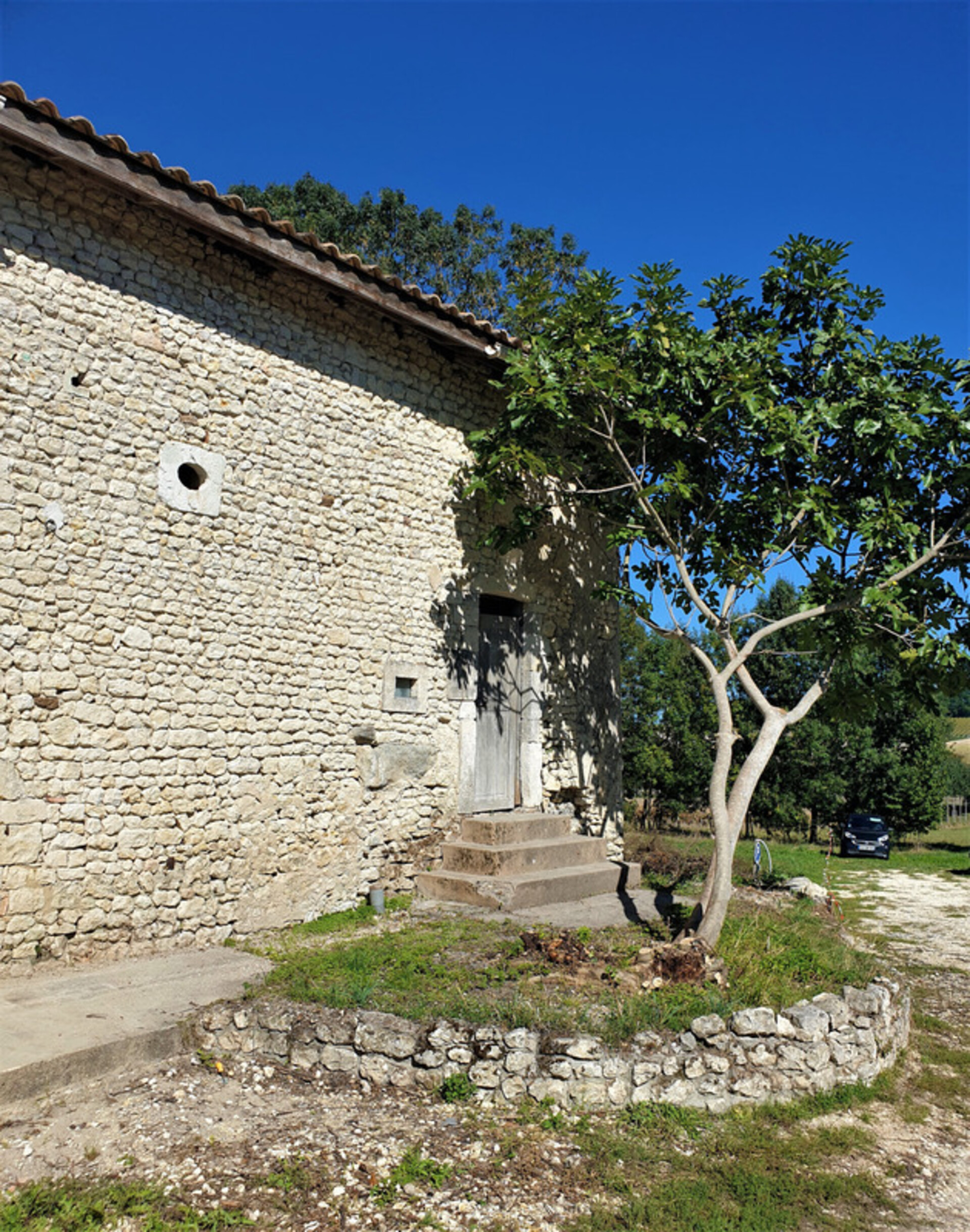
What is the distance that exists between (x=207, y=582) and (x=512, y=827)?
3.66 metres

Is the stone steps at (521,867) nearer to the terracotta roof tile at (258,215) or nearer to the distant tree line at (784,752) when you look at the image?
the terracotta roof tile at (258,215)

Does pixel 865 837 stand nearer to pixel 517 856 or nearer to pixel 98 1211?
pixel 517 856

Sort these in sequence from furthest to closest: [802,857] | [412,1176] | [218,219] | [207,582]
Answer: [802,857] → [207,582] → [218,219] → [412,1176]

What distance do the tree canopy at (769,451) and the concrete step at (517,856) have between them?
2165 mm

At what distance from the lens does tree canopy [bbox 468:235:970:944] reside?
259 inches

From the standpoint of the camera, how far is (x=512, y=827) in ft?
28.0

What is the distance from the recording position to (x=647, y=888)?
29.9 feet

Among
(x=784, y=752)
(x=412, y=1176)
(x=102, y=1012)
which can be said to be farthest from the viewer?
(x=784, y=752)

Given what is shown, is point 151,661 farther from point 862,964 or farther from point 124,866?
point 862,964

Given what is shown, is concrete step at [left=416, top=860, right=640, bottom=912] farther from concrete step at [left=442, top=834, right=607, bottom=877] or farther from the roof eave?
the roof eave

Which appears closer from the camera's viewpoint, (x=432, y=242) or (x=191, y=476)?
(x=191, y=476)

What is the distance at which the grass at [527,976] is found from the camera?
494 cm

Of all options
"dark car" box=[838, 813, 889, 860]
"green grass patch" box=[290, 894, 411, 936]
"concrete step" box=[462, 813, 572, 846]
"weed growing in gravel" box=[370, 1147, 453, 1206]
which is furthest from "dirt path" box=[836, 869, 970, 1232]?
"dark car" box=[838, 813, 889, 860]

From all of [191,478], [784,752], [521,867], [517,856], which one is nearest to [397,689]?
[517,856]
